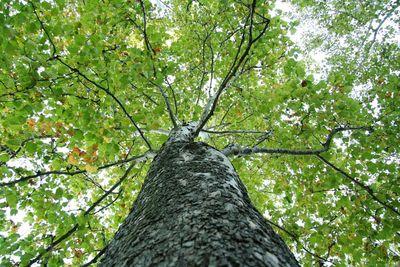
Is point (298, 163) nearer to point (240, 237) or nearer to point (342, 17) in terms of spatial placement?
point (240, 237)

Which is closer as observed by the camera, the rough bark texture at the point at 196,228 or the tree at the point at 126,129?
the rough bark texture at the point at 196,228

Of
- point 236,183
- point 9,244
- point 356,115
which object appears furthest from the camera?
point 356,115

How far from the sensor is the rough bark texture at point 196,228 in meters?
1.16

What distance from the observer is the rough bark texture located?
3.79 ft

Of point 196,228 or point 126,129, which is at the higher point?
point 126,129

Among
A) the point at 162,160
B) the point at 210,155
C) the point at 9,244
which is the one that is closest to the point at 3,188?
the point at 9,244

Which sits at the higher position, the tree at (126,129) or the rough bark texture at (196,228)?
the tree at (126,129)

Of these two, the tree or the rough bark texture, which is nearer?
the rough bark texture

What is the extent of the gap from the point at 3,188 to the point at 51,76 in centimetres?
210

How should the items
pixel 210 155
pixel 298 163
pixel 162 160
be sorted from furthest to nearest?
1. pixel 298 163
2. pixel 162 160
3. pixel 210 155

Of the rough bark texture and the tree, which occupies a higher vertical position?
the tree

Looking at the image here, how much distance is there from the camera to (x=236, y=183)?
6.93 feet

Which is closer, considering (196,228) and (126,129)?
(196,228)

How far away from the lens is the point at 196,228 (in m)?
1.34
